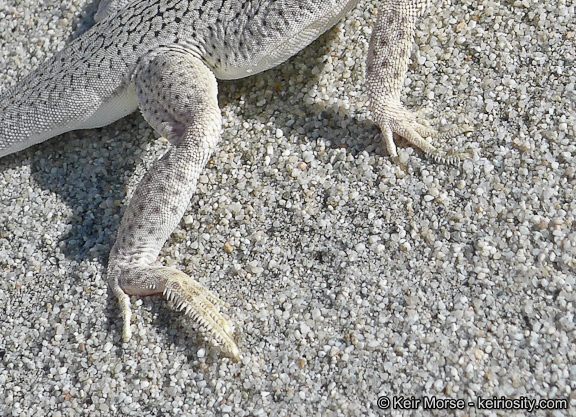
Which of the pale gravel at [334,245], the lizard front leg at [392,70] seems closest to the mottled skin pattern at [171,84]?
the lizard front leg at [392,70]

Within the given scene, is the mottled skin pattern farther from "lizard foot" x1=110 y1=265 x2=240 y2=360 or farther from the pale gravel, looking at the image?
the pale gravel

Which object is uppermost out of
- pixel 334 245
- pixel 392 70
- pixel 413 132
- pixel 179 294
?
pixel 392 70

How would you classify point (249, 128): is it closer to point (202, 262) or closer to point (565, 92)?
point (202, 262)

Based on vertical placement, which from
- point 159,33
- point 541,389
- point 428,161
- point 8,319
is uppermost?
point 159,33

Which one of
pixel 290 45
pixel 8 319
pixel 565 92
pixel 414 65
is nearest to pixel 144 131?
pixel 290 45

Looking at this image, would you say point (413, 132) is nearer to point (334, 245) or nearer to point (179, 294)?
point (334, 245)

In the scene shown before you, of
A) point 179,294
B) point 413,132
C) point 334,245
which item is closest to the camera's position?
point 179,294

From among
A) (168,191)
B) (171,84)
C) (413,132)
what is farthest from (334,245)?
(171,84)

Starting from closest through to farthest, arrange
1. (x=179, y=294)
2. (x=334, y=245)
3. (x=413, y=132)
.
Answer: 1. (x=179, y=294)
2. (x=334, y=245)
3. (x=413, y=132)
